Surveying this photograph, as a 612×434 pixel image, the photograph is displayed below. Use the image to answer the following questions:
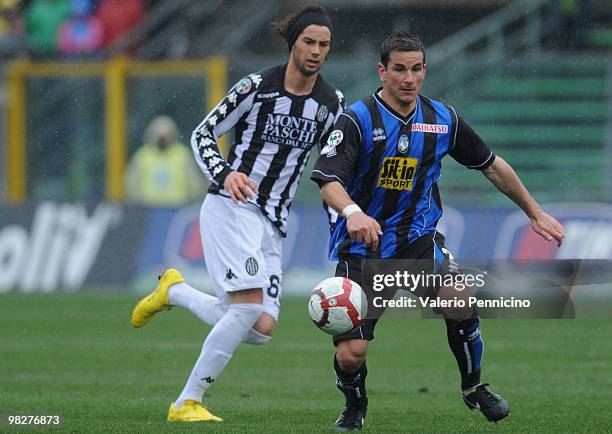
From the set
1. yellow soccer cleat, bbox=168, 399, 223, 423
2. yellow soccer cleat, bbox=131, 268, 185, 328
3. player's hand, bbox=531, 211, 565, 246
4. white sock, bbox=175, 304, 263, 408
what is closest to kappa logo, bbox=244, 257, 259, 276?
white sock, bbox=175, 304, 263, 408

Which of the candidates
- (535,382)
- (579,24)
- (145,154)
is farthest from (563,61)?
(535,382)

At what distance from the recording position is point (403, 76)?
6.82 meters

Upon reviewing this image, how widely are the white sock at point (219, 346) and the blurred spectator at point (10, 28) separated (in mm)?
15002

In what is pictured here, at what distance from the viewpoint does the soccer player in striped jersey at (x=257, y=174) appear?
765 centimetres

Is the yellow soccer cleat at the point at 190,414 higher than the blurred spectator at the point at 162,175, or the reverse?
the yellow soccer cleat at the point at 190,414

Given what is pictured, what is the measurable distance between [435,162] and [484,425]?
4.77 feet

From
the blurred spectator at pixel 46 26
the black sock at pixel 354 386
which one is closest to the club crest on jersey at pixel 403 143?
the black sock at pixel 354 386

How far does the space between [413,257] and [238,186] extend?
3.41 ft

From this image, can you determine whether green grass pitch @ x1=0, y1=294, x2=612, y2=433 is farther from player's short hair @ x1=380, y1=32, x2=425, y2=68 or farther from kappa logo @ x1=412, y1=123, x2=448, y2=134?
player's short hair @ x1=380, y1=32, x2=425, y2=68

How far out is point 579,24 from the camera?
807 inches

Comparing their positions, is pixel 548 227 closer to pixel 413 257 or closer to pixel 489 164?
pixel 489 164

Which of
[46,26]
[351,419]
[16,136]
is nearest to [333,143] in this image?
[351,419]

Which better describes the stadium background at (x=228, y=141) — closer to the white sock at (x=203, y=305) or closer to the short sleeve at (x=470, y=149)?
the white sock at (x=203, y=305)

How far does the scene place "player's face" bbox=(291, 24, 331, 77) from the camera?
302 inches
